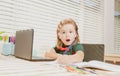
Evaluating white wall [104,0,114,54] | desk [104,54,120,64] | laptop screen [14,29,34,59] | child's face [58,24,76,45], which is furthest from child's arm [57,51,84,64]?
white wall [104,0,114,54]

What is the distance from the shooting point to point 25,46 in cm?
136

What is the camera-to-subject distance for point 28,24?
190 centimetres

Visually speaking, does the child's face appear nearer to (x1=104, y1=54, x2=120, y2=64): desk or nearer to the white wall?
(x1=104, y1=54, x2=120, y2=64): desk

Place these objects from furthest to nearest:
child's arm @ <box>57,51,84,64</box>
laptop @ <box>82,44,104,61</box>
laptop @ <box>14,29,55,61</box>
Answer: laptop @ <box>82,44,104,61</box> < child's arm @ <box>57,51,84,64</box> < laptop @ <box>14,29,55,61</box>

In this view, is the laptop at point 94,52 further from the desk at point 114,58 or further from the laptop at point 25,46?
the desk at point 114,58

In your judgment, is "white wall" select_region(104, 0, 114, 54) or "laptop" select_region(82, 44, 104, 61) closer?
"laptop" select_region(82, 44, 104, 61)

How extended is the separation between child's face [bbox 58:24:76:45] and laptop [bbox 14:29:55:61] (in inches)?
9.9

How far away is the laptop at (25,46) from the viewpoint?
1.28 meters

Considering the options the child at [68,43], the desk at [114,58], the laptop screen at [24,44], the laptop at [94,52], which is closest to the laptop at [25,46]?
the laptop screen at [24,44]

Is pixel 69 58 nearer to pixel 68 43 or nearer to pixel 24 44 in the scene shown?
pixel 68 43

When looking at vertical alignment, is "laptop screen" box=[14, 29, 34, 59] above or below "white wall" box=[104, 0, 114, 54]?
below

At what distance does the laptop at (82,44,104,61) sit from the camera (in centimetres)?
168

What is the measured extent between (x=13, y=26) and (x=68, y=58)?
677mm

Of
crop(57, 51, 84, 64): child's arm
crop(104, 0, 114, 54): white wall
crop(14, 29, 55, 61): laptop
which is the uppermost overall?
crop(104, 0, 114, 54): white wall
